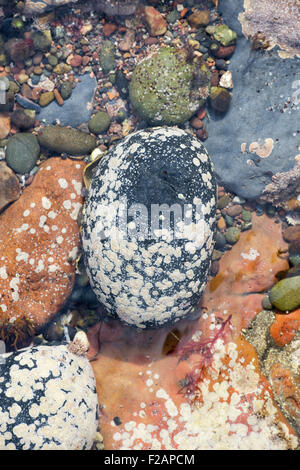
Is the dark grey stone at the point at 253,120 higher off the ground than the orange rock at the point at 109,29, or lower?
lower

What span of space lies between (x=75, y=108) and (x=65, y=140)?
0.49 metres

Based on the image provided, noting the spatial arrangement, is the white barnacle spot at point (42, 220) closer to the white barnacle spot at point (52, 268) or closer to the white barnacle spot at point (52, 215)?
the white barnacle spot at point (52, 215)

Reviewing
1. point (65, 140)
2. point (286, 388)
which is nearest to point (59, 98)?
point (65, 140)

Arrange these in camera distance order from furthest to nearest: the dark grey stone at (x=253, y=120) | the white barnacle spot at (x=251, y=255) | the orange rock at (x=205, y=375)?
the white barnacle spot at (x=251, y=255) < the dark grey stone at (x=253, y=120) < the orange rock at (x=205, y=375)

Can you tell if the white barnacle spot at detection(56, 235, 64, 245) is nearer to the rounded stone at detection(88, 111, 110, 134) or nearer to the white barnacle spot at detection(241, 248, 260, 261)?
the rounded stone at detection(88, 111, 110, 134)

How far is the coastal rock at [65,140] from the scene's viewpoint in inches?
181

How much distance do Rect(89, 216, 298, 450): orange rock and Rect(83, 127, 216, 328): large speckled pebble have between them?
2.64 feet

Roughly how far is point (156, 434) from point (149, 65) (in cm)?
425

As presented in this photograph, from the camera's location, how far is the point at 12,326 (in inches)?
174

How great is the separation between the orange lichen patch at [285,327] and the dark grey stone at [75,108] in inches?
134

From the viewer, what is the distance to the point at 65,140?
181 inches

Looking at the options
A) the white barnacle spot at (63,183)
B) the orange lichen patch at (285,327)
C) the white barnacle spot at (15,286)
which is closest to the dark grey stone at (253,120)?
the orange lichen patch at (285,327)

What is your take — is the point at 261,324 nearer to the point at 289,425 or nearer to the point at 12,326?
the point at 289,425
